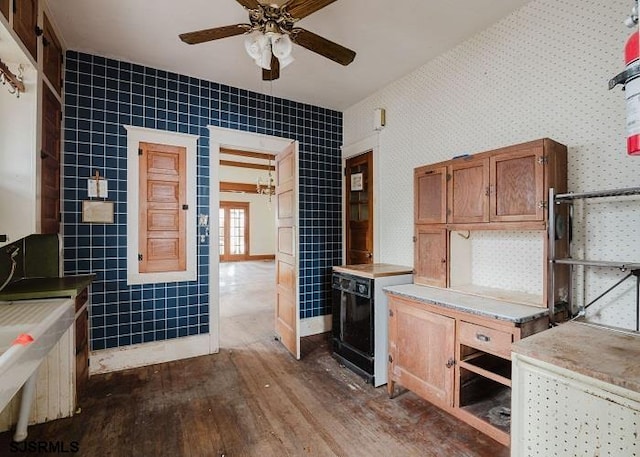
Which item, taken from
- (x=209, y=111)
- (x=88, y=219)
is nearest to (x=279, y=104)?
(x=209, y=111)

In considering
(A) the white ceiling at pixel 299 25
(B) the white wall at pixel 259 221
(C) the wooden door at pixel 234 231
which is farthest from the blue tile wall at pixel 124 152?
(C) the wooden door at pixel 234 231

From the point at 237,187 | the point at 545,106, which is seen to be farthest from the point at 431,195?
the point at 237,187

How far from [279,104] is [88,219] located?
232 centimetres

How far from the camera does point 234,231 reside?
37.7 feet

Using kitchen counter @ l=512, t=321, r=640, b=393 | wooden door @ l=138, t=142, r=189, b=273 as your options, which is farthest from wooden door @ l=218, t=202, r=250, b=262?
kitchen counter @ l=512, t=321, r=640, b=393

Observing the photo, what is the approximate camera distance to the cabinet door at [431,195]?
2.36 m

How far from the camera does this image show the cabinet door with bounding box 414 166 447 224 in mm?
2356

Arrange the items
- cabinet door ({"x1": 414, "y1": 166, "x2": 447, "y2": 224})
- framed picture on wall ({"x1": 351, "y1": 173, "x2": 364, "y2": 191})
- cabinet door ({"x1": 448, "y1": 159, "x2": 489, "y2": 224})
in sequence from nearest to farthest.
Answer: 1. cabinet door ({"x1": 448, "y1": 159, "x2": 489, "y2": 224})
2. cabinet door ({"x1": 414, "y1": 166, "x2": 447, "y2": 224})
3. framed picture on wall ({"x1": 351, "y1": 173, "x2": 364, "y2": 191})

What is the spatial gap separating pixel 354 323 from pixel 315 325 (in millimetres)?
1296

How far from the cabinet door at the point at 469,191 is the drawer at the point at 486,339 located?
726 mm

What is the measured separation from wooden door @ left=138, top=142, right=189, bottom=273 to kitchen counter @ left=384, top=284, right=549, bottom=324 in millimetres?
2119

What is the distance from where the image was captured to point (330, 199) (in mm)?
4098

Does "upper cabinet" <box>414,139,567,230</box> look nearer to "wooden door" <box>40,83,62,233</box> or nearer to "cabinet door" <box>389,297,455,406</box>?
"cabinet door" <box>389,297,455,406</box>

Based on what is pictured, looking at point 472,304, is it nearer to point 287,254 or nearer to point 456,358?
point 456,358
